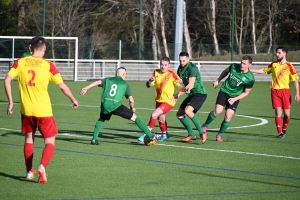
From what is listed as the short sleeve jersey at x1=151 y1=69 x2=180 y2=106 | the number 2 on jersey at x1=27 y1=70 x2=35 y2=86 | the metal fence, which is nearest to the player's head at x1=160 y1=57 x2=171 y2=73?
the short sleeve jersey at x1=151 y1=69 x2=180 y2=106

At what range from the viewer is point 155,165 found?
10.4 meters

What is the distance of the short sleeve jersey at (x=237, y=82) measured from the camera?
1368 cm

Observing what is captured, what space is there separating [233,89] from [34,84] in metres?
6.08

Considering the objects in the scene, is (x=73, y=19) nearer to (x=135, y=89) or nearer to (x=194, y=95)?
(x=135, y=89)

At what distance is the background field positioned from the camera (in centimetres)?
836

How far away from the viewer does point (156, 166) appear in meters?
10.3

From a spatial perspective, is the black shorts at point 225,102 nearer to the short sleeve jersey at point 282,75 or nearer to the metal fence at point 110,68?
the short sleeve jersey at point 282,75

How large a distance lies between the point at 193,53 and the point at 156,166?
107 ft

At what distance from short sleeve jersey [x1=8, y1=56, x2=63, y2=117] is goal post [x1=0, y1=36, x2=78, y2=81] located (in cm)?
2436

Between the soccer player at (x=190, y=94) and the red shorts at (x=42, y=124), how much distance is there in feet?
15.3

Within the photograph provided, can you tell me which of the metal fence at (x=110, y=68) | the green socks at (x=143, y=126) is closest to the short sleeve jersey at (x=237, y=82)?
the green socks at (x=143, y=126)

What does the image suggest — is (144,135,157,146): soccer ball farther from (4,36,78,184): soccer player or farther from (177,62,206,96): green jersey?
(4,36,78,184): soccer player

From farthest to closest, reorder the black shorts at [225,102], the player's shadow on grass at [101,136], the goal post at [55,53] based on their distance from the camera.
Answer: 1. the goal post at [55,53]
2. the black shorts at [225,102]
3. the player's shadow on grass at [101,136]

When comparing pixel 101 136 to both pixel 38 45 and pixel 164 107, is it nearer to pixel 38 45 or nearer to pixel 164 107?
pixel 164 107
